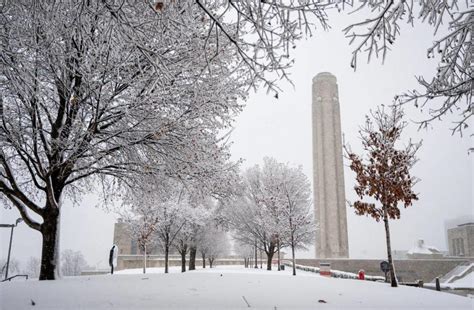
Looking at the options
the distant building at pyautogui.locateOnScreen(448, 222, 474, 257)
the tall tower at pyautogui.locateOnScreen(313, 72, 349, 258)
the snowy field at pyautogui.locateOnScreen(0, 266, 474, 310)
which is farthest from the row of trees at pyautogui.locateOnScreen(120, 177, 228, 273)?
the distant building at pyautogui.locateOnScreen(448, 222, 474, 257)

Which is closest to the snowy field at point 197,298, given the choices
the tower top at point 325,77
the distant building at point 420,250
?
the tower top at point 325,77

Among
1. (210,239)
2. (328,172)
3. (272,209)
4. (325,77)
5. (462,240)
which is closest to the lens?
(272,209)

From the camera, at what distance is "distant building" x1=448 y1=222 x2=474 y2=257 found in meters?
48.5

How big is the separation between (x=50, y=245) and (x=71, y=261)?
65.3 metres

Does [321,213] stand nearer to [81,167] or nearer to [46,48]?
[81,167]

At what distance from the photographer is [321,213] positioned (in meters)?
53.4

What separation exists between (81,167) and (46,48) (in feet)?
13.7

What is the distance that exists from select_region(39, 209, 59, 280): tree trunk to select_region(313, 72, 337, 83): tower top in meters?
55.8

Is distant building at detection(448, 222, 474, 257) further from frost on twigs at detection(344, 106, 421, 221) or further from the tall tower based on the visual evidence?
frost on twigs at detection(344, 106, 421, 221)

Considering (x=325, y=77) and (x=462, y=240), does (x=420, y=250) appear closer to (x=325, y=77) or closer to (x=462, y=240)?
(x=462, y=240)

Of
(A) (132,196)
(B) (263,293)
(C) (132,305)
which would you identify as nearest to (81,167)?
(A) (132,196)

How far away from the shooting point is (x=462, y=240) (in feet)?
170

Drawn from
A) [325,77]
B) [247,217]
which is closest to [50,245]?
[247,217]

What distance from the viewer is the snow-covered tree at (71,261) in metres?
61.2
